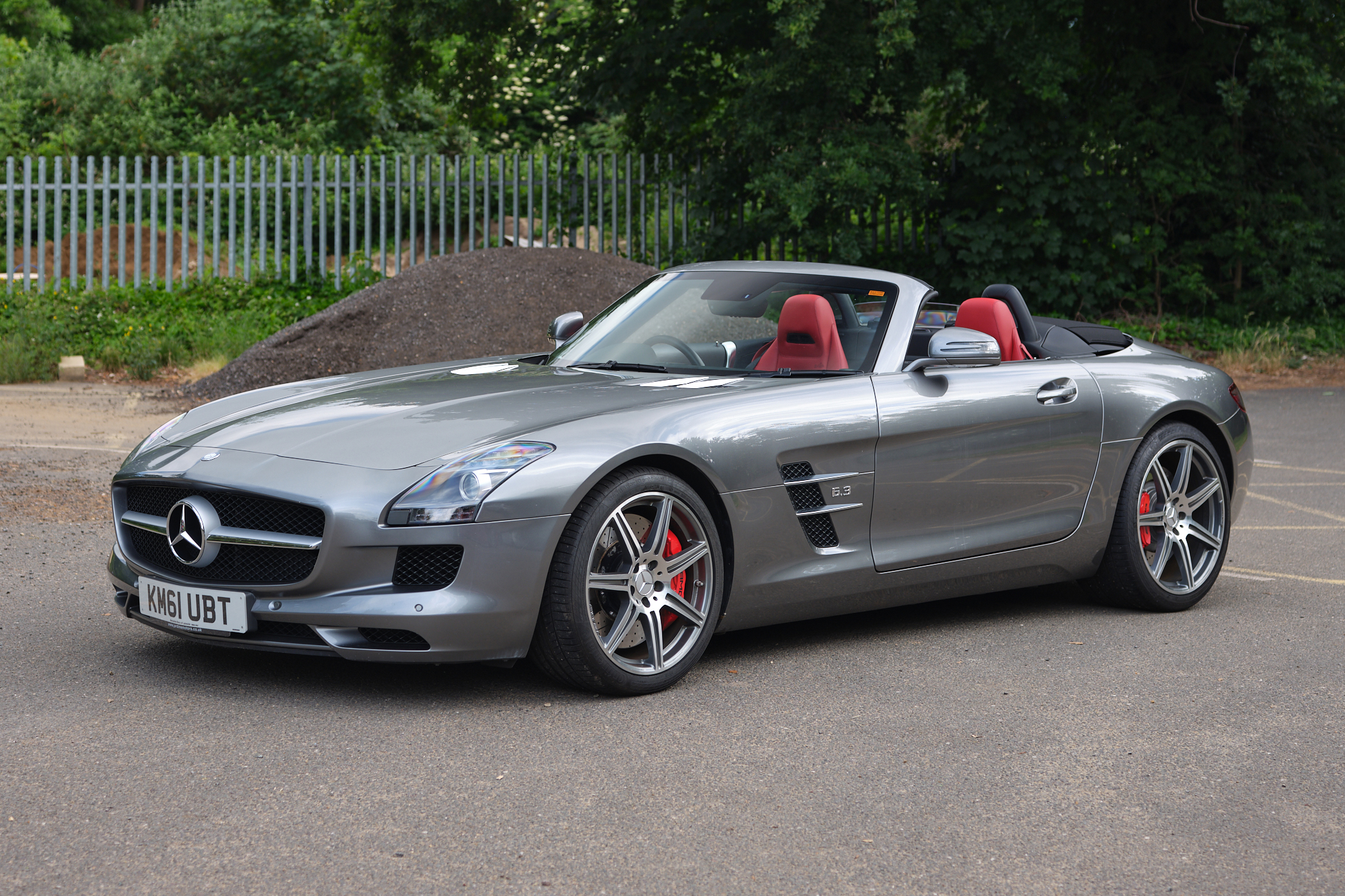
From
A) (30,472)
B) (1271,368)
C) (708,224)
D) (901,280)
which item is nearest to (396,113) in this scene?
(708,224)

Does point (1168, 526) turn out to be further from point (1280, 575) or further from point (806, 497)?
point (806, 497)

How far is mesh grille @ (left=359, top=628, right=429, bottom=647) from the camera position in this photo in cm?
433

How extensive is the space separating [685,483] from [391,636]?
1082 mm

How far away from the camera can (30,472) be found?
926 cm

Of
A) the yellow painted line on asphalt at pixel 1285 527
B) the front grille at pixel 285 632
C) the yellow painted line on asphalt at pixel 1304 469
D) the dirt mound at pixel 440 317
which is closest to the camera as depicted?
the front grille at pixel 285 632

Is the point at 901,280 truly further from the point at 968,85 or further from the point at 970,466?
the point at 968,85

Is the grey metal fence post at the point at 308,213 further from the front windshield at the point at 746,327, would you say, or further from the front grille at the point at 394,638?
the front grille at the point at 394,638

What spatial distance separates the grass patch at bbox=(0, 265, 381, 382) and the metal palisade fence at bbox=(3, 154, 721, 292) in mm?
304

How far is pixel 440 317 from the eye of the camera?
49.1ft

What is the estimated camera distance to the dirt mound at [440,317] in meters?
14.3

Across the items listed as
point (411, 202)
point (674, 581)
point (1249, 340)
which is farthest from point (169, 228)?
point (674, 581)

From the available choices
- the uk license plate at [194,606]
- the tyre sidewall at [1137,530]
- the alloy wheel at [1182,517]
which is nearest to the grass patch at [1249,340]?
the alloy wheel at [1182,517]

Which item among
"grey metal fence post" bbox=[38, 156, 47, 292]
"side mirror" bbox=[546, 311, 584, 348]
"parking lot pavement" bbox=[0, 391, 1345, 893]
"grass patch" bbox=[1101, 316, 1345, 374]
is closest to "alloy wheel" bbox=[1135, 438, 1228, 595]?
"parking lot pavement" bbox=[0, 391, 1345, 893]

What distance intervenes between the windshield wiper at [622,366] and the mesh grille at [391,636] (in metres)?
1.70
